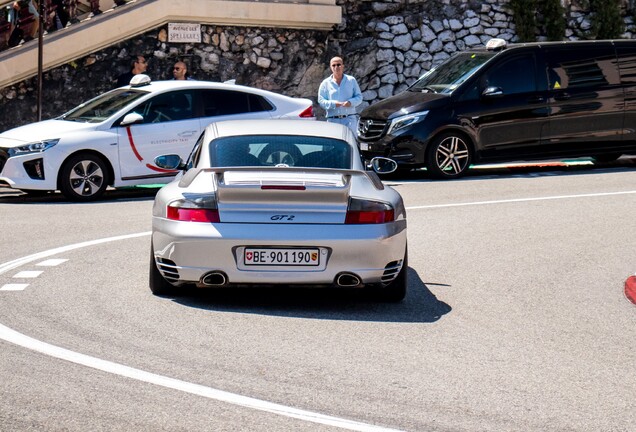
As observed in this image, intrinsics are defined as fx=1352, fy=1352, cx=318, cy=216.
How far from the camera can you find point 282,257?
921cm

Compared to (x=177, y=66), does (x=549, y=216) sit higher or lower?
lower

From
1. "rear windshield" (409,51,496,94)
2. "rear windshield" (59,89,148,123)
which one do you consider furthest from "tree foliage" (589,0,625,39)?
"rear windshield" (59,89,148,123)

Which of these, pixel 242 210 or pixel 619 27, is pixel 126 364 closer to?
pixel 242 210

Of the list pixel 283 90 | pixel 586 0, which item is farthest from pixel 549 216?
pixel 586 0

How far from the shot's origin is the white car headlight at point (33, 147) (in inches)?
664

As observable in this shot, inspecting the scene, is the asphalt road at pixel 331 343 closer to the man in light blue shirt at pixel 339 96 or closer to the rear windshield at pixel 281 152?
the rear windshield at pixel 281 152

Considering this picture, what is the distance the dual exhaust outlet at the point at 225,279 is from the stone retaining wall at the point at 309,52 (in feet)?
50.4

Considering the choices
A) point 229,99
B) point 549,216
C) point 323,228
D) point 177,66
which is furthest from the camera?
point 177,66

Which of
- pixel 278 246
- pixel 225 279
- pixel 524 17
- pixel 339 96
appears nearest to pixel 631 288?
pixel 278 246

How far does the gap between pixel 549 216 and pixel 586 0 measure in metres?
13.6

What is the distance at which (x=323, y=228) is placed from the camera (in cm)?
923

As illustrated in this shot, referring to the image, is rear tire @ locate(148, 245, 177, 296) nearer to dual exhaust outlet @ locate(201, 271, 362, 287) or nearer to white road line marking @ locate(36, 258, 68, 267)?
dual exhaust outlet @ locate(201, 271, 362, 287)

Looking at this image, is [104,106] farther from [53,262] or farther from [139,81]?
[53,262]

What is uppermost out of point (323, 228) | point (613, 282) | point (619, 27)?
point (619, 27)
